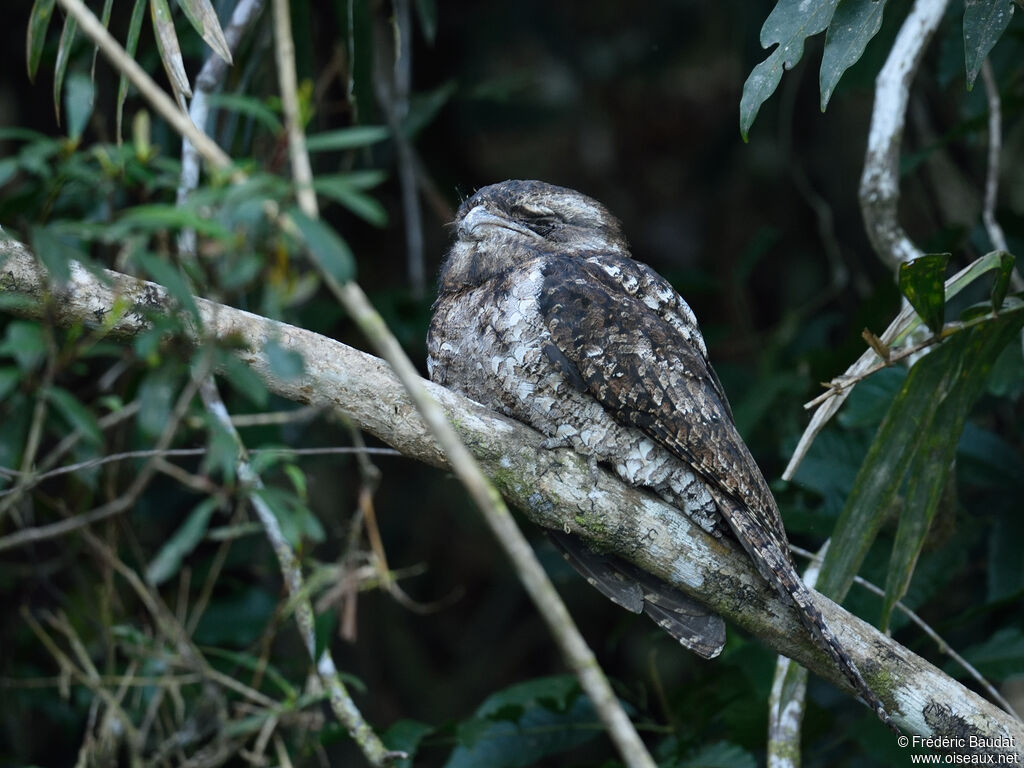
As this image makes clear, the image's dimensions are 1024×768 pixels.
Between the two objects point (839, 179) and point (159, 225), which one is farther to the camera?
point (839, 179)

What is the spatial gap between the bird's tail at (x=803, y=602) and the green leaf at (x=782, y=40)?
94 centimetres

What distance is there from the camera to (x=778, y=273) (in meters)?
6.25

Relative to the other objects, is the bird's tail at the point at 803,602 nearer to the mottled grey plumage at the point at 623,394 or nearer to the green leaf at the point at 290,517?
the mottled grey plumage at the point at 623,394

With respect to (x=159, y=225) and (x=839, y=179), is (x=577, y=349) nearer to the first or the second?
(x=159, y=225)

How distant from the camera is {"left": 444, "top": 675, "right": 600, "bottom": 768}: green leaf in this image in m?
3.03

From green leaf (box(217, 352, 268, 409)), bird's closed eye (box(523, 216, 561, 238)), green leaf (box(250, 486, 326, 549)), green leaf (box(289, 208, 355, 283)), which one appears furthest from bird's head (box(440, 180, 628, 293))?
green leaf (box(289, 208, 355, 283))

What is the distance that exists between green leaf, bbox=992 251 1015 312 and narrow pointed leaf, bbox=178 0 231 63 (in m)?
1.85

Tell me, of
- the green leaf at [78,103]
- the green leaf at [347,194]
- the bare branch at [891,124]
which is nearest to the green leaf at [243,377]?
the green leaf at [347,194]

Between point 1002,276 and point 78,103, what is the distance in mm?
1926

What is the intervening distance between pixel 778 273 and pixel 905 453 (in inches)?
159

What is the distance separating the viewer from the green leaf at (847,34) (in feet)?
7.73

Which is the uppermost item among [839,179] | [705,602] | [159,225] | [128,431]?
[839,179]

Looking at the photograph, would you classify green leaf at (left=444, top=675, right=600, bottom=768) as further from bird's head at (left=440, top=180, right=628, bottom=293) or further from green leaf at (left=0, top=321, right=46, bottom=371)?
green leaf at (left=0, top=321, right=46, bottom=371)

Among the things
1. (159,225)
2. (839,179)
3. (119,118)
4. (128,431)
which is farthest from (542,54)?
(159,225)
